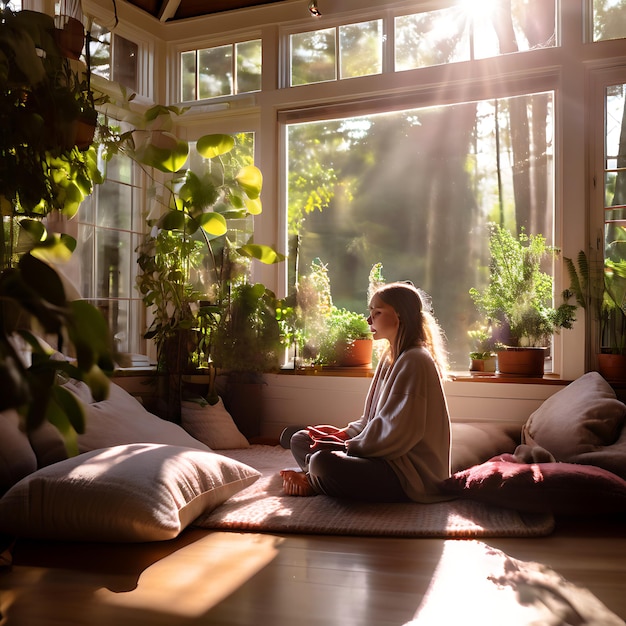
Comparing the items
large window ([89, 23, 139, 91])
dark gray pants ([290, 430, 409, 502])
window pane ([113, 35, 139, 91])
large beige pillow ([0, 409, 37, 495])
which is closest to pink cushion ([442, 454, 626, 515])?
dark gray pants ([290, 430, 409, 502])

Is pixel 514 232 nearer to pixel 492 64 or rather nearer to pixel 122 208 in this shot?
pixel 492 64

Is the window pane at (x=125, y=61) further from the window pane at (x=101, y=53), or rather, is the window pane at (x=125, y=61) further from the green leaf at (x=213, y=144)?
the green leaf at (x=213, y=144)

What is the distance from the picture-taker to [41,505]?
7.86ft

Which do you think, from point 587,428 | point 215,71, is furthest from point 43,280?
point 215,71

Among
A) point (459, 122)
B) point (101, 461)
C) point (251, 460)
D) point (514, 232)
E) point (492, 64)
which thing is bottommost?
point (251, 460)

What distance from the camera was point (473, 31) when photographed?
14.1ft

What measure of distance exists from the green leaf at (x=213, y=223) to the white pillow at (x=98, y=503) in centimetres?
202

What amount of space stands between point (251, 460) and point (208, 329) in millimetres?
1000

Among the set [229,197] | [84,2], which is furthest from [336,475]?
[84,2]

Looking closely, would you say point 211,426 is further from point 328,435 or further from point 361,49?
point 361,49

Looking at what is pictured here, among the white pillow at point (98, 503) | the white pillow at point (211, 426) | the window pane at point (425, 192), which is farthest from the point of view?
the window pane at point (425, 192)

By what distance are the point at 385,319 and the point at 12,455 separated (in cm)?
160

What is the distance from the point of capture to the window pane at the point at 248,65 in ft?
15.9

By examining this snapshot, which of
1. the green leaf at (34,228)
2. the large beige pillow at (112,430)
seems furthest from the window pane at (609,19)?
the green leaf at (34,228)
